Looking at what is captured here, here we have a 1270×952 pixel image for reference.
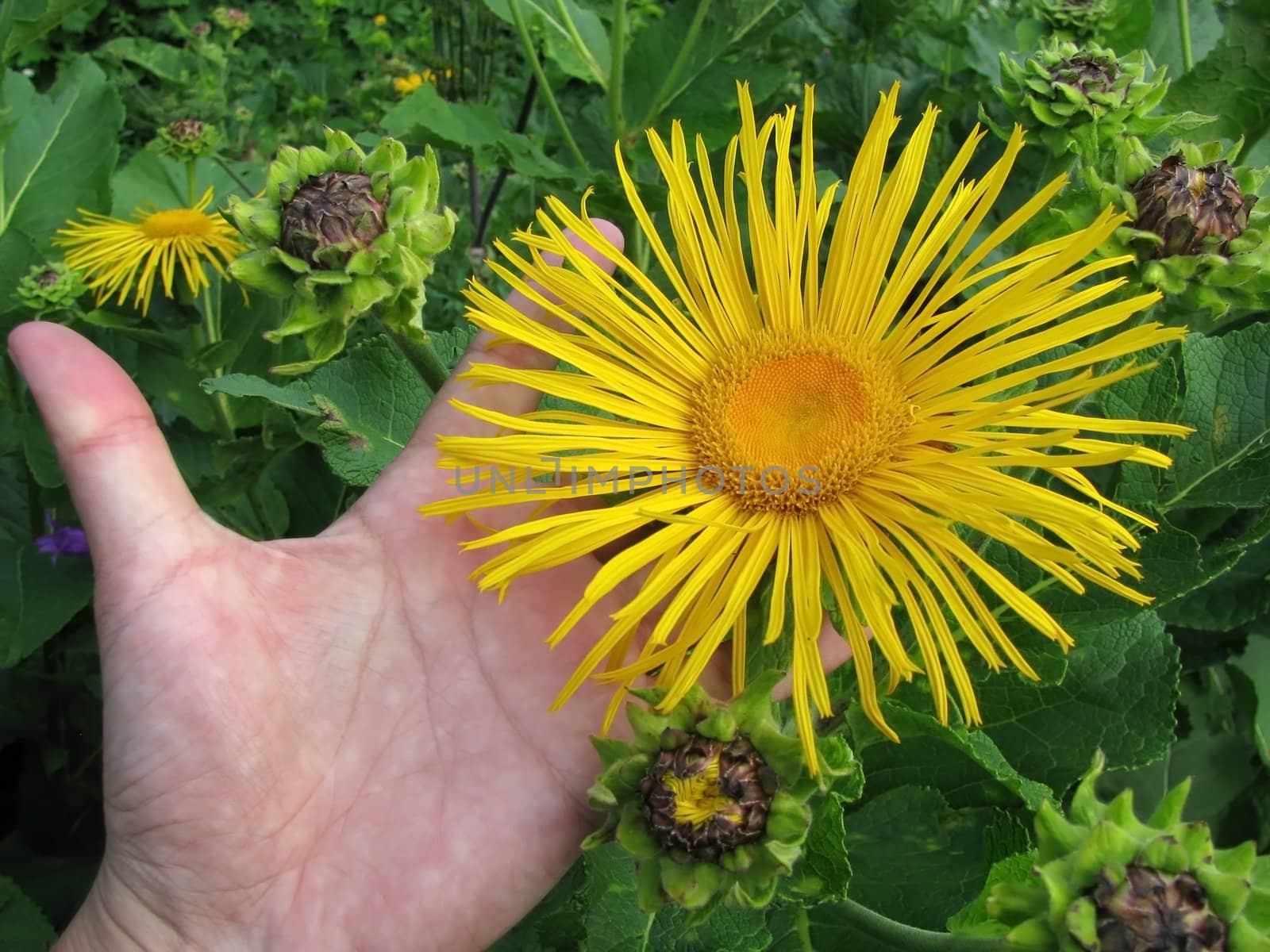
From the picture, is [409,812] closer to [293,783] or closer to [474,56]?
[293,783]

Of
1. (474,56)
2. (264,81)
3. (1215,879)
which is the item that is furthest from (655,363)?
(264,81)

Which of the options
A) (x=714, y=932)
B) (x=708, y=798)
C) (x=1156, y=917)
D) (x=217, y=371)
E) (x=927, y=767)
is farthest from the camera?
(x=217, y=371)

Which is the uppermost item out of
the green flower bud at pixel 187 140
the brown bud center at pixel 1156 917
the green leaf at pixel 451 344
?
the green flower bud at pixel 187 140

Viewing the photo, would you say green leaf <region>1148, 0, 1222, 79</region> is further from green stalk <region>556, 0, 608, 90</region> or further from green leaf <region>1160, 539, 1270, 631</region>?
green stalk <region>556, 0, 608, 90</region>

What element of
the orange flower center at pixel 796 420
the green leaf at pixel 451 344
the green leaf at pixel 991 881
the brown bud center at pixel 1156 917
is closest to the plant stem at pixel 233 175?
the green leaf at pixel 451 344

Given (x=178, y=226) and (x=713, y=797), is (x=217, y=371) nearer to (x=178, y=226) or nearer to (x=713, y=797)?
(x=178, y=226)

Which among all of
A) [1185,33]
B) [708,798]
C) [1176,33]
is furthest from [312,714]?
[1176,33]

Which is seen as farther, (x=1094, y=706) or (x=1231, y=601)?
(x=1231, y=601)

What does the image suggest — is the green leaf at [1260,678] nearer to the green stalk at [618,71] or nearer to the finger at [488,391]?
the finger at [488,391]
